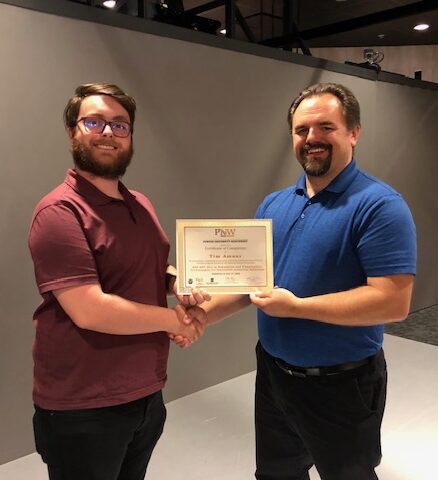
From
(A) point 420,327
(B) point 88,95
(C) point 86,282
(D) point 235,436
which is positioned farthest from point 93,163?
(A) point 420,327

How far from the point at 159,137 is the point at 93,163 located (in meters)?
1.42

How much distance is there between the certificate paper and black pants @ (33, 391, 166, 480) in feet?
1.23

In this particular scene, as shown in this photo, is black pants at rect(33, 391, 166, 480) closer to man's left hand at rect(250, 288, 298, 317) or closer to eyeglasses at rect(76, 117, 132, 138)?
man's left hand at rect(250, 288, 298, 317)

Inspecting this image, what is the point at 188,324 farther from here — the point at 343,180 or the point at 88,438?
the point at 343,180

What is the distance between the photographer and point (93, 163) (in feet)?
4.25

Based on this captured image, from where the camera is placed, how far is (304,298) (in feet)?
4.55

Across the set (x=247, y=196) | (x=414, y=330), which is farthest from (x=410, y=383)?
(x=247, y=196)

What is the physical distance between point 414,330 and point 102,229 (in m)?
3.82

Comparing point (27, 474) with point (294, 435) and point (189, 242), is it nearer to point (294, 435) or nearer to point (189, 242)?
point (294, 435)

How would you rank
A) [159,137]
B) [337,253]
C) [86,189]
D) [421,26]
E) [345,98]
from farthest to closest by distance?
[421,26]
[159,137]
[345,98]
[337,253]
[86,189]

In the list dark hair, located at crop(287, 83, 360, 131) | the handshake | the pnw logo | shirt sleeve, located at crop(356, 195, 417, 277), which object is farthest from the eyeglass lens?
shirt sleeve, located at crop(356, 195, 417, 277)

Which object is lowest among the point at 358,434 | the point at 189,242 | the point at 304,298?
the point at 358,434

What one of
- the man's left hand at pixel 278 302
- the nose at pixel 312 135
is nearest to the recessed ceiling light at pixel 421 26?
the nose at pixel 312 135

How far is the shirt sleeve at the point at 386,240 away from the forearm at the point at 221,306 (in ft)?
1.62
